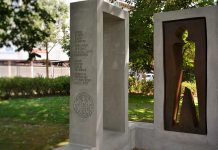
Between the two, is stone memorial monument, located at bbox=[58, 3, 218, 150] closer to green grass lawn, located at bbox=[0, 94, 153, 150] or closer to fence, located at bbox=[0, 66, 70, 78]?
green grass lawn, located at bbox=[0, 94, 153, 150]

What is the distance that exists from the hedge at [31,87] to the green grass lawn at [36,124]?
170 inches

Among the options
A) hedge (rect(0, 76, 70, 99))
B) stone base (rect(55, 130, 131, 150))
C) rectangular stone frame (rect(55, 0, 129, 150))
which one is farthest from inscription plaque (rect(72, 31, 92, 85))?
hedge (rect(0, 76, 70, 99))

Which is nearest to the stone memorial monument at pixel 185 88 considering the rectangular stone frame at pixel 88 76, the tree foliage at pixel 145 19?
the rectangular stone frame at pixel 88 76

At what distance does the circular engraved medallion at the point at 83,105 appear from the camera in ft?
19.5

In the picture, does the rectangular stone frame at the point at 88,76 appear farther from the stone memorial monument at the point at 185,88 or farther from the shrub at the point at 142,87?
the shrub at the point at 142,87

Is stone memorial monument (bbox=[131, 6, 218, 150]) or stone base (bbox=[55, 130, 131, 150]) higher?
stone memorial monument (bbox=[131, 6, 218, 150])

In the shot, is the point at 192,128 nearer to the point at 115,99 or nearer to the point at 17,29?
the point at 115,99

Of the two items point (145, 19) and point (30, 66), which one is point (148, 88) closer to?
point (145, 19)

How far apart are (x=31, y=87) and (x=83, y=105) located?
13.3m

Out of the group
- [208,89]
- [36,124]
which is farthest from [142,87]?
[208,89]

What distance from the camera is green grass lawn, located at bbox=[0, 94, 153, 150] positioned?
7.35 m

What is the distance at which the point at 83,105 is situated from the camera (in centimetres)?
602

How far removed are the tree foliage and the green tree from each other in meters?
9.45

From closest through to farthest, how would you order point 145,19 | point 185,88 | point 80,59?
point 80,59 < point 185,88 < point 145,19
